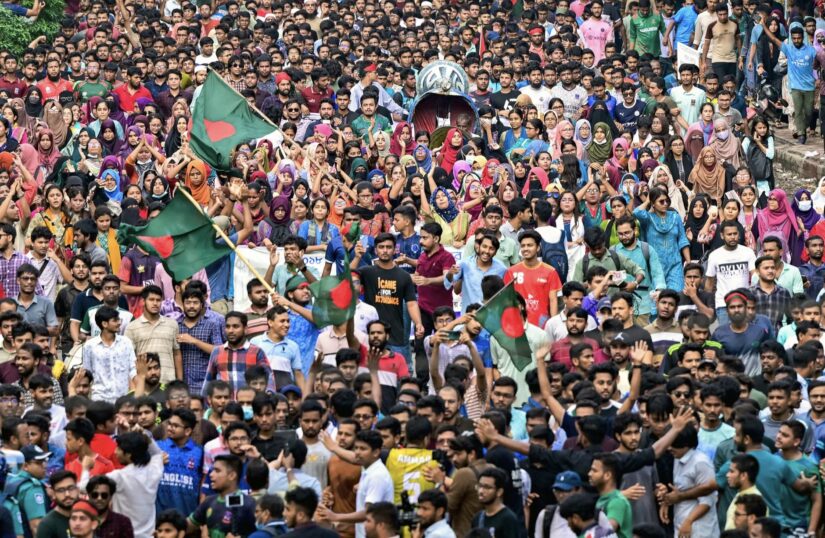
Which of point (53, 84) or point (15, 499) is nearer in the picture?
point (15, 499)

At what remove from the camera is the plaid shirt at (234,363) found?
16219 millimetres

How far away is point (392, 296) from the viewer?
18.0 m

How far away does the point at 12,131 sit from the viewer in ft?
77.2

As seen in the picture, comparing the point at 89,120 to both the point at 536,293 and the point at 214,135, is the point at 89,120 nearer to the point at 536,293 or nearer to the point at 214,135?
the point at 214,135

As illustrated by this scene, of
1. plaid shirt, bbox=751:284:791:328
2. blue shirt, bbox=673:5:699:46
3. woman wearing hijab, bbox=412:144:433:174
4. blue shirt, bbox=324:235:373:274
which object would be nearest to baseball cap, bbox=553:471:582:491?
plaid shirt, bbox=751:284:791:328

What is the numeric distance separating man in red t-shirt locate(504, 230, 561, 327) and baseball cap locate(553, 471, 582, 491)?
4.83 m

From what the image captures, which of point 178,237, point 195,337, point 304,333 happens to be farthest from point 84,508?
point 178,237

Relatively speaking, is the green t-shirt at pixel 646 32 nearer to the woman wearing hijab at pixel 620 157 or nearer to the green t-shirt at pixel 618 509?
the woman wearing hijab at pixel 620 157

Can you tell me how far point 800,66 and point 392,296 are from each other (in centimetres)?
1062

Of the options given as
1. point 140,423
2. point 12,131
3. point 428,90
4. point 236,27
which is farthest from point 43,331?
point 236,27

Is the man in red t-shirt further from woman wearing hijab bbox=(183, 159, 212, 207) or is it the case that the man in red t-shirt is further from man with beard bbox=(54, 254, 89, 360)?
woman wearing hijab bbox=(183, 159, 212, 207)

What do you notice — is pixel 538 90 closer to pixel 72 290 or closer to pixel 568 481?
pixel 72 290

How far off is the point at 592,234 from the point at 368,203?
298 centimetres

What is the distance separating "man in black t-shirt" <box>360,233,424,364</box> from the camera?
59.1 feet
